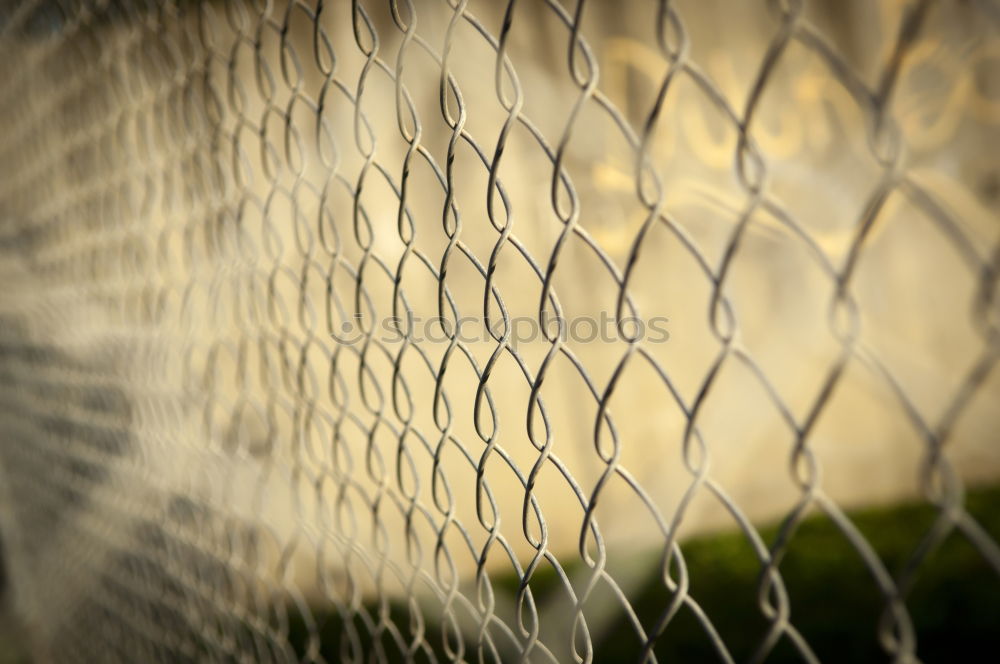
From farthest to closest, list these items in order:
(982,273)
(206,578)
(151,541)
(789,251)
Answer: (789,251), (151,541), (206,578), (982,273)

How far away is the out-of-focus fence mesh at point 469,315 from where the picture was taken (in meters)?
1.69

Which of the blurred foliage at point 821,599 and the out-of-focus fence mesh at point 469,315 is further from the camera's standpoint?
the blurred foliage at point 821,599

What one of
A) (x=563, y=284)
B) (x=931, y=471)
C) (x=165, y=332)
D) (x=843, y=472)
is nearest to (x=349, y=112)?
(x=563, y=284)

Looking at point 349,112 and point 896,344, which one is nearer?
point 349,112

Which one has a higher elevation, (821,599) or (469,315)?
(469,315)

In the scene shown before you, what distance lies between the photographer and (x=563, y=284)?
2.94m

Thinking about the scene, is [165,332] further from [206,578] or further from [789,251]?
[789,251]

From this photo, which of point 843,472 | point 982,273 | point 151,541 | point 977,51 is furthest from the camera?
point 843,472

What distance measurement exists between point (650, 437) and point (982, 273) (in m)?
2.77

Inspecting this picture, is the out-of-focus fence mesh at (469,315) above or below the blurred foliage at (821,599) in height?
above

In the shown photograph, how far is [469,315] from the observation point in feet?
8.77

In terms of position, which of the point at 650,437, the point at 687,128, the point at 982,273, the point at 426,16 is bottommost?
the point at 650,437

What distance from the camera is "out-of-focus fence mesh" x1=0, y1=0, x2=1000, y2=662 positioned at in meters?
1.69

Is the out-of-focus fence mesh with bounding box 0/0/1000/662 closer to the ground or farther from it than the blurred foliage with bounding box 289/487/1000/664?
farther from it
